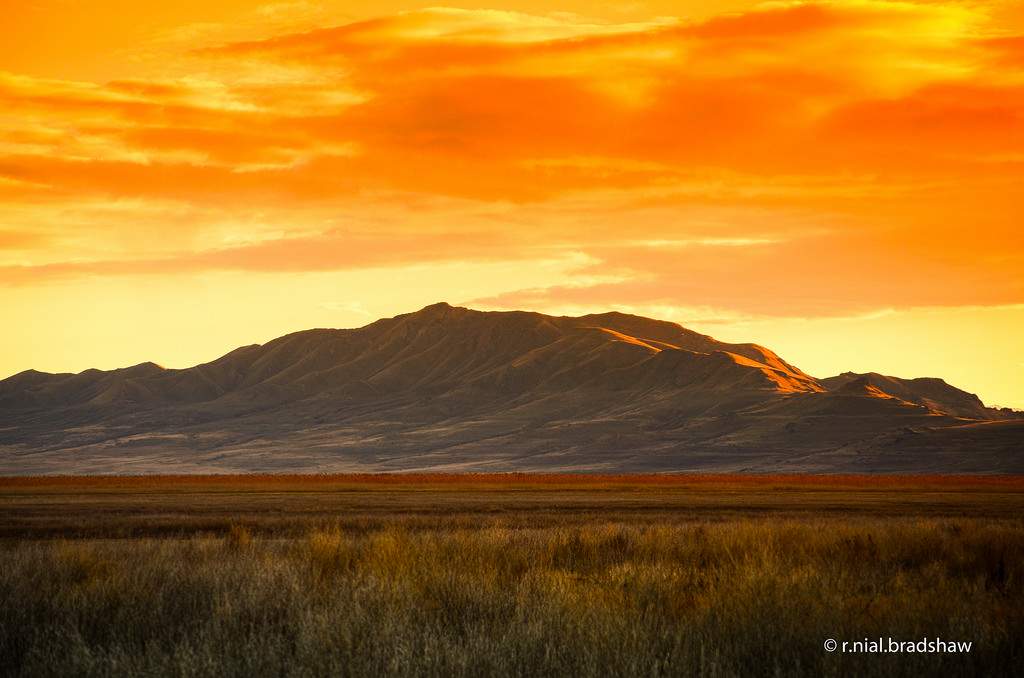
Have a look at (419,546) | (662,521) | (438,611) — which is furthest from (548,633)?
(662,521)

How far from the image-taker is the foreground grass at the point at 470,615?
10797mm

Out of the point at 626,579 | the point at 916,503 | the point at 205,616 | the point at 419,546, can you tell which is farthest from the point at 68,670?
the point at 916,503

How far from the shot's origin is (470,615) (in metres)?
13.4

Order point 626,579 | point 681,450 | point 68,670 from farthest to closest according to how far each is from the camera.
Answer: point 681,450, point 626,579, point 68,670

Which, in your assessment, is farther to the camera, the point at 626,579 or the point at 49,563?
the point at 49,563

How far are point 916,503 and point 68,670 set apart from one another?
55940 mm

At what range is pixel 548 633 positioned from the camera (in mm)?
11781

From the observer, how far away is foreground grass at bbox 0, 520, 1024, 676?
1080 centimetres

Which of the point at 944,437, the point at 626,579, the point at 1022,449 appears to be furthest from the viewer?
the point at 944,437

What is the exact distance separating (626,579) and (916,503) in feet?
160

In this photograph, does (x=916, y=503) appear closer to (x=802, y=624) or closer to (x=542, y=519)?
(x=542, y=519)

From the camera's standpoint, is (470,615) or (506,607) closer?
(470,615)

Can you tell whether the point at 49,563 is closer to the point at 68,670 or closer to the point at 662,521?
the point at 68,670

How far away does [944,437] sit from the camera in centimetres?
16600
